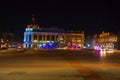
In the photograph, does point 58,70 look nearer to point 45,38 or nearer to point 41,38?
point 45,38

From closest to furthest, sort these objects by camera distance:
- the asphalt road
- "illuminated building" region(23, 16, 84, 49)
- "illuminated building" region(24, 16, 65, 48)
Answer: the asphalt road
"illuminated building" region(23, 16, 84, 49)
"illuminated building" region(24, 16, 65, 48)

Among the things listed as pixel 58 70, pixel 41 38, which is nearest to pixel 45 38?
pixel 41 38

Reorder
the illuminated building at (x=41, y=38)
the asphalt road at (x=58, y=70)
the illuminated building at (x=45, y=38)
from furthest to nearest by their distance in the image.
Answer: the illuminated building at (x=41, y=38) < the illuminated building at (x=45, y=38) < the asphalt road at (x=58, y=70)

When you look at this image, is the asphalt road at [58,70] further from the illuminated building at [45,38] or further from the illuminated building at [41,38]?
the illuminated building at [41,38]

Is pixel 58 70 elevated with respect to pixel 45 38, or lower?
lower

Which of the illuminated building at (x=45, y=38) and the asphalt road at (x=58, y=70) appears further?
the illuminated building at (x=45, y=38)

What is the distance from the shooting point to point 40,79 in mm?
15531

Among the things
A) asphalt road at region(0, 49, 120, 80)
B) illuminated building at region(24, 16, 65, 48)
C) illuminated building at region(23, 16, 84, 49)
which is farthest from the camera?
illuminated building at region(24, 16, 65, 48)

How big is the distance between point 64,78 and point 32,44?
7023 inches

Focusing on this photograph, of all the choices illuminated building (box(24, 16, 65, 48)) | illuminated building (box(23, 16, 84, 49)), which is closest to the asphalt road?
illuminated building (box(23, 16, 84, 49))

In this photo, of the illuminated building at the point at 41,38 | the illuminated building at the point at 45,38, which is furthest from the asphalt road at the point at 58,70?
the illuminated building at the point at 41,38

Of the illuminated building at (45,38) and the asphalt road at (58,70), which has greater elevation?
the illuminated building at (45,38)

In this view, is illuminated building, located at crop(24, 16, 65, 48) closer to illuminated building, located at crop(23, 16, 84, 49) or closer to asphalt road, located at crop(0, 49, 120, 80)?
illuminated building, located at crop(23, 16, 84, 49)

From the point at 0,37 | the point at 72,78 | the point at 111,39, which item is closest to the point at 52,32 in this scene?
the point at 111,39
